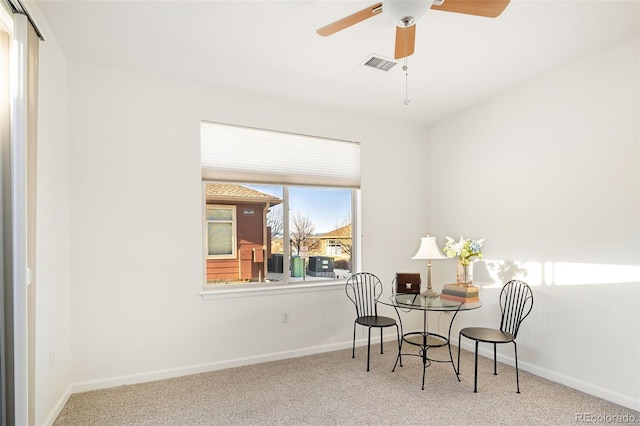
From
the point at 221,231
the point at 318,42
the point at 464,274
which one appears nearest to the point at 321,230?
the point at 221,231

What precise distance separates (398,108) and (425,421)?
3150 millimetres

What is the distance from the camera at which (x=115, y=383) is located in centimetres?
320

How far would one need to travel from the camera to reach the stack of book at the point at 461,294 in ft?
11.3

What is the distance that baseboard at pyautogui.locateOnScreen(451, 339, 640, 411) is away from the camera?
9.30 feet

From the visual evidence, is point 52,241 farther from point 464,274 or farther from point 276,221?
point 464,274

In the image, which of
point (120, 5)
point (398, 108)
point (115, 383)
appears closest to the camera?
point (120, 5)

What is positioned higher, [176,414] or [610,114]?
[610,114]

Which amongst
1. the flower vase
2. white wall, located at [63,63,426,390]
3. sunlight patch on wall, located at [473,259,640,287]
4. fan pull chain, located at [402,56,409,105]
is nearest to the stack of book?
the flower vase

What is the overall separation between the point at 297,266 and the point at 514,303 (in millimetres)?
2232

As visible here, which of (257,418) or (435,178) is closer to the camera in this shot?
(257,418)

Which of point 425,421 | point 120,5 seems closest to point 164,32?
point 120,5

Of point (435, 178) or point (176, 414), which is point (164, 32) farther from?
point (435, 178)
